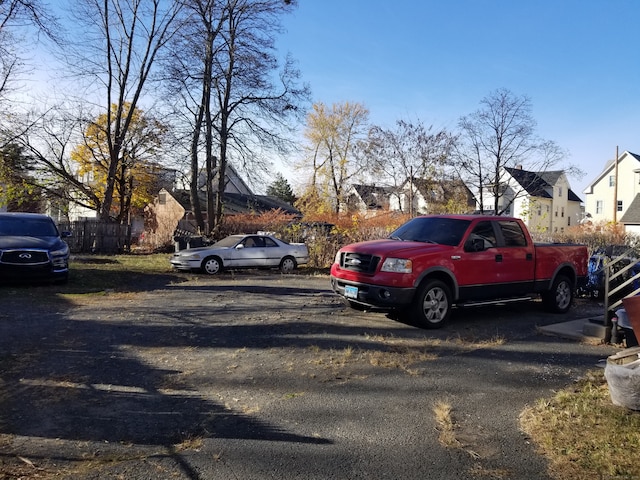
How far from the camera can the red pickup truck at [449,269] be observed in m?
7.59

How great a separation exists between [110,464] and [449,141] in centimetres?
2917

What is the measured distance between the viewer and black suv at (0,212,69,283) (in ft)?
37.8

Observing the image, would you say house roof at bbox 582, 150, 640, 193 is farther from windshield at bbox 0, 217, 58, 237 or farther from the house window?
windshield at bbox 0, 217, 58, 237

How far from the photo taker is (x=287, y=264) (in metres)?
17.6

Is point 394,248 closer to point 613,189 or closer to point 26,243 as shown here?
point 26,243

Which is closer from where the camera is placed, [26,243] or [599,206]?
[26,243]

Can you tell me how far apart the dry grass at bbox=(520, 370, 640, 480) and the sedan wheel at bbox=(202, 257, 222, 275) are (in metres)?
12.9

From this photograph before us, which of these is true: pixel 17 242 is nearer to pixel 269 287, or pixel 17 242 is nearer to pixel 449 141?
pixel 269 287

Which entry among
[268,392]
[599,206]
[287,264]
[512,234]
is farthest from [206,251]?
[599,206]

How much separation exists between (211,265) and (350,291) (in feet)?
30.2

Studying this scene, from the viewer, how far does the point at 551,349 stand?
6.77 meters

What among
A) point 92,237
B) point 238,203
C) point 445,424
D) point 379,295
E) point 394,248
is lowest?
point 445,424

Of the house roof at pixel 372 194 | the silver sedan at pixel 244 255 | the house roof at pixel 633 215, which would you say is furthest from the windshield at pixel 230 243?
the house roof at pixel 633 215

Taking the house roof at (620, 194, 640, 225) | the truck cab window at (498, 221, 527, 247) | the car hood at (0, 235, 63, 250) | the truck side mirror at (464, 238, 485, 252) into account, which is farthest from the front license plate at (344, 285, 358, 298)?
the house roof at (620, 194, 640, 225)
